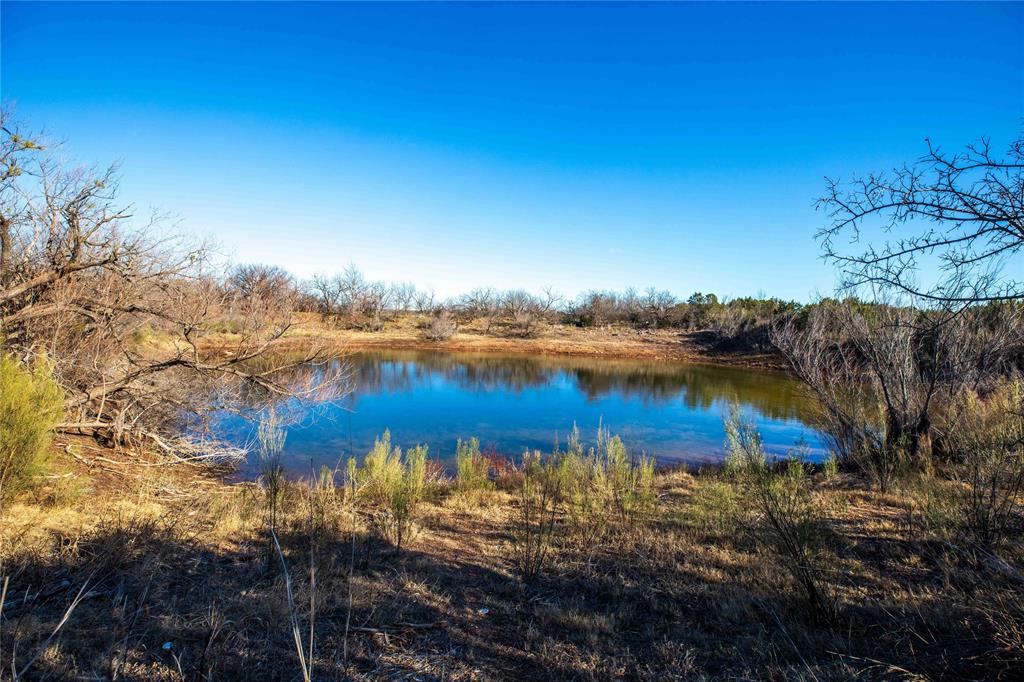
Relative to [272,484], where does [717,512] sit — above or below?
below

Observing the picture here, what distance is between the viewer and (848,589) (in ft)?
14.1

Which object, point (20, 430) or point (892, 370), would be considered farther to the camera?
point (892, 370)

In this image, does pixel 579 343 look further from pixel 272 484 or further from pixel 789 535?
pixel 789 535

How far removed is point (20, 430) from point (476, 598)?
5.29 m

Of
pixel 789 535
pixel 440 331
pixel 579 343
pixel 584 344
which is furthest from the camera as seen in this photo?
pixel 579 343

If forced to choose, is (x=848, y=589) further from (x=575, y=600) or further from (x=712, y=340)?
(x=712, y=340)

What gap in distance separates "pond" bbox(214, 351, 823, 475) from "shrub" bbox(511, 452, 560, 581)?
108cm

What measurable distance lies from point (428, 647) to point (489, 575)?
59.5 inches

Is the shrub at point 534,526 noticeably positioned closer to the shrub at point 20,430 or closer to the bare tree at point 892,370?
the shrub at point 20,430

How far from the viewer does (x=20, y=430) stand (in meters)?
5.27

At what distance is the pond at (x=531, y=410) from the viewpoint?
1298 cm

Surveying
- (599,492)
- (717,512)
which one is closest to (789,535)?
(717,512)

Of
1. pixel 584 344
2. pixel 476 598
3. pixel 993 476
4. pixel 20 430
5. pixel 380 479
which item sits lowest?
pixel 380 479

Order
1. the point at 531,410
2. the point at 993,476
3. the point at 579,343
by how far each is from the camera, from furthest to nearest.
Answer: the point at 579,343 → the point at 531,410 → the point at 993,476
